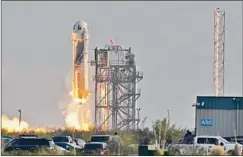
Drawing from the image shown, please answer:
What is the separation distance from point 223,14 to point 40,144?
4418cm

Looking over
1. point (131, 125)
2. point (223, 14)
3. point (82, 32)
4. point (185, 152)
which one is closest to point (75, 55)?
point (82, 32)

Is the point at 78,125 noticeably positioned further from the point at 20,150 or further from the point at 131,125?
the point at 20,150

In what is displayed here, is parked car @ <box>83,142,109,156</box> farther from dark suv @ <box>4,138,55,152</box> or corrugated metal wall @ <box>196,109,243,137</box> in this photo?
corrugated metal wall @ <box>196,109,243,137</box>

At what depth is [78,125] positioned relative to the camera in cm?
9169

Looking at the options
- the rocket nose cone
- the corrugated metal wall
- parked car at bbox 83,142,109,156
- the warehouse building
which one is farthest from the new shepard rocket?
parked car at bbox 83,142,109,156

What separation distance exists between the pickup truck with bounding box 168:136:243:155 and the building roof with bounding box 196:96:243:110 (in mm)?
8479

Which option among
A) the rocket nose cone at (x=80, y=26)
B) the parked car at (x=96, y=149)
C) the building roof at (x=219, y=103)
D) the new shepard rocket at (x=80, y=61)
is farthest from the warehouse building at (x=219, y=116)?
the rocket nose cone at (x=80, y=26)

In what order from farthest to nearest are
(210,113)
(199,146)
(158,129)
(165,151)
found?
1. (158,129)
2. (210,113)
3. (199,146)
4. (165,151)

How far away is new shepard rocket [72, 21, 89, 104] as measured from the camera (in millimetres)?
89438

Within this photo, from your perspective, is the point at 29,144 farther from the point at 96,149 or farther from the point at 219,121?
the point at 219,121

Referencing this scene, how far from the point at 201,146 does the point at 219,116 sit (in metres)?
12.6

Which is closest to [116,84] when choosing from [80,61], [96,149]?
[80,61]

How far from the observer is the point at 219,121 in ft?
210

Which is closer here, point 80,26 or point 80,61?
point 80,26
